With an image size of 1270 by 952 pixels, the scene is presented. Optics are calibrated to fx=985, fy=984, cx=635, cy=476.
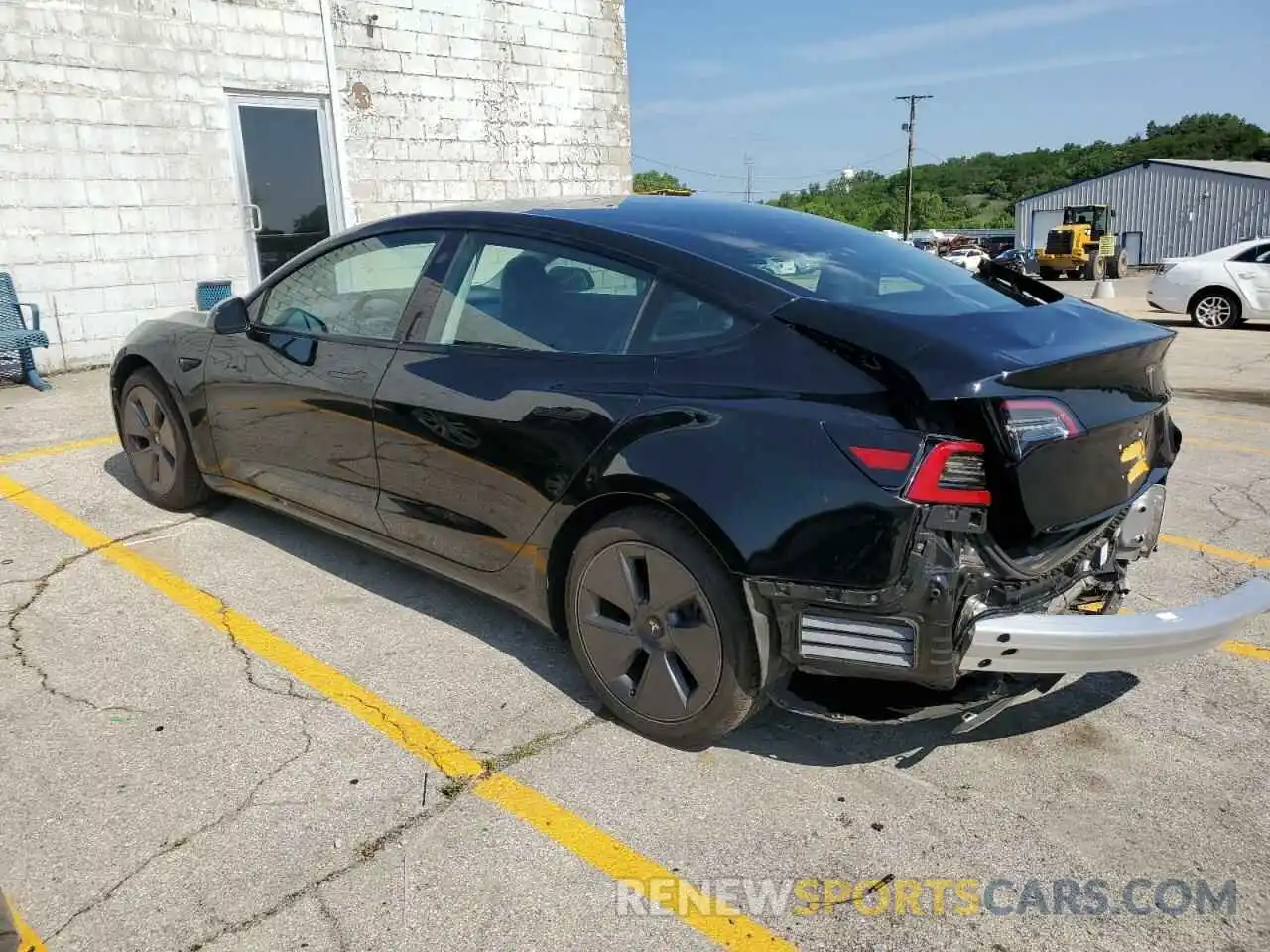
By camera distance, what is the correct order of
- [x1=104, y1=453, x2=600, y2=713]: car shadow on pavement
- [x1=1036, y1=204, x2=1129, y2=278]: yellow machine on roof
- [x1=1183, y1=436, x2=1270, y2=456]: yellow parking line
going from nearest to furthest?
[x1=104, y1=453, x2=600, y2=713]: car shadow on pavement
[x1=1183, y1=436, x2=1270, y2=456]: yellow parking line
[x1=1036, y1=204, x2=1129, y2=278]: yellow machine on roof

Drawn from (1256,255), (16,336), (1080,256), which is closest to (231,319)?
(16,336)

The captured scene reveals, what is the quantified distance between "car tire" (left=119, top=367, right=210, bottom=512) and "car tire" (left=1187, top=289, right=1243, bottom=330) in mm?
14427

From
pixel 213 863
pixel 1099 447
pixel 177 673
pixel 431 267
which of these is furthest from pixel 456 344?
pixel 1099 447

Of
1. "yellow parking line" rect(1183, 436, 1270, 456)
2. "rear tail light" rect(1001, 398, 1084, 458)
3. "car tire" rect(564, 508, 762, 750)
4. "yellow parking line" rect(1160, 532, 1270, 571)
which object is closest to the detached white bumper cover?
"rear tail light" rect(1001, 398, 1084, 458)

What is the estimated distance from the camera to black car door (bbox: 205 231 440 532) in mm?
3695

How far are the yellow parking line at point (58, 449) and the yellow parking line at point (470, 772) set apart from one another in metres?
2.35

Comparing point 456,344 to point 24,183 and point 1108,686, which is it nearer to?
point 1108,686

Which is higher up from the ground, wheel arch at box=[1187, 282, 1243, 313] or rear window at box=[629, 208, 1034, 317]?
rear window at box=[629, 208, 1034, 317]

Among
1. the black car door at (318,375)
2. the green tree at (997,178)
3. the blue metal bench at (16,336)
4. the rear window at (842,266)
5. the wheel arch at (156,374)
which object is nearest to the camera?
the rear window at (842,266)

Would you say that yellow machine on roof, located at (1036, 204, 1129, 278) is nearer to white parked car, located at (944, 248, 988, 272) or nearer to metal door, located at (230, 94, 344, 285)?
white parked car, located at (944, 248, 988, 272)

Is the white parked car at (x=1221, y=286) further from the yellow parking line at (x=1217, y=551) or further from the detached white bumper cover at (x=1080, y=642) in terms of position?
the detached white bumper cover at (x=1080, y=642)

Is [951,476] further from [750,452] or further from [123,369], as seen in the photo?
[123,369]

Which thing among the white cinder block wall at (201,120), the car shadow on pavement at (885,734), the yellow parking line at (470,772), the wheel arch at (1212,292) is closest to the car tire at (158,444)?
the yellow parking line at (470,772)

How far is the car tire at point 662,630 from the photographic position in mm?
2654
